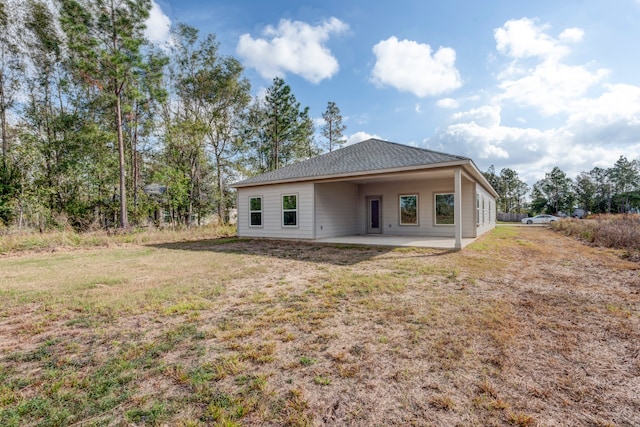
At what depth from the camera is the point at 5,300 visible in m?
4.00

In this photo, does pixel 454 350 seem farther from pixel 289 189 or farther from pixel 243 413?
pixel 289 189

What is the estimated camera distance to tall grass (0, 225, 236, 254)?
28.9 ft

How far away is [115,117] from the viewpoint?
15195mm

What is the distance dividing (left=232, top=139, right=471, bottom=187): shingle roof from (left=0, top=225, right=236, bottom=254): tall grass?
3.26 metres

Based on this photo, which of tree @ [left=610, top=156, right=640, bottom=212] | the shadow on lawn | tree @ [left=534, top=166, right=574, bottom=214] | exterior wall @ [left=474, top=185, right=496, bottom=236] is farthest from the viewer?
tree @ [left=534, top=166, right=574, bottom=214]

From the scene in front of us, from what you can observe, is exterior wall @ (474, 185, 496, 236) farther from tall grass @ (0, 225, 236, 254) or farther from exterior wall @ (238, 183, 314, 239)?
tall grass @ (0, 225, 236, 254)

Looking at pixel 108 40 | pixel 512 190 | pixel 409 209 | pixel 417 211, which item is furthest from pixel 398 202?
pixel 512 190

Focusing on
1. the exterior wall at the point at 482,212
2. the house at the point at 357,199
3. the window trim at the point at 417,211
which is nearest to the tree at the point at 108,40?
the house at the point at 357,199

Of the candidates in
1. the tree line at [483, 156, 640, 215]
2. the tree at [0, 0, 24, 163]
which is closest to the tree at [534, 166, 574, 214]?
the tree line at [483, 156, 640, 215]

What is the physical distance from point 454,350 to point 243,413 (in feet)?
5.86

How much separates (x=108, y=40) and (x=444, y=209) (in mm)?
15865

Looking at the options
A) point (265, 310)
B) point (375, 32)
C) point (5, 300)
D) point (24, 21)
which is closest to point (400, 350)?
point (265, 310)

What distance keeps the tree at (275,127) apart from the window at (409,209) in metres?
11.3

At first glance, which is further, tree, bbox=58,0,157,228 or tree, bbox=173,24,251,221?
tree, bbox=173,24,251,221
